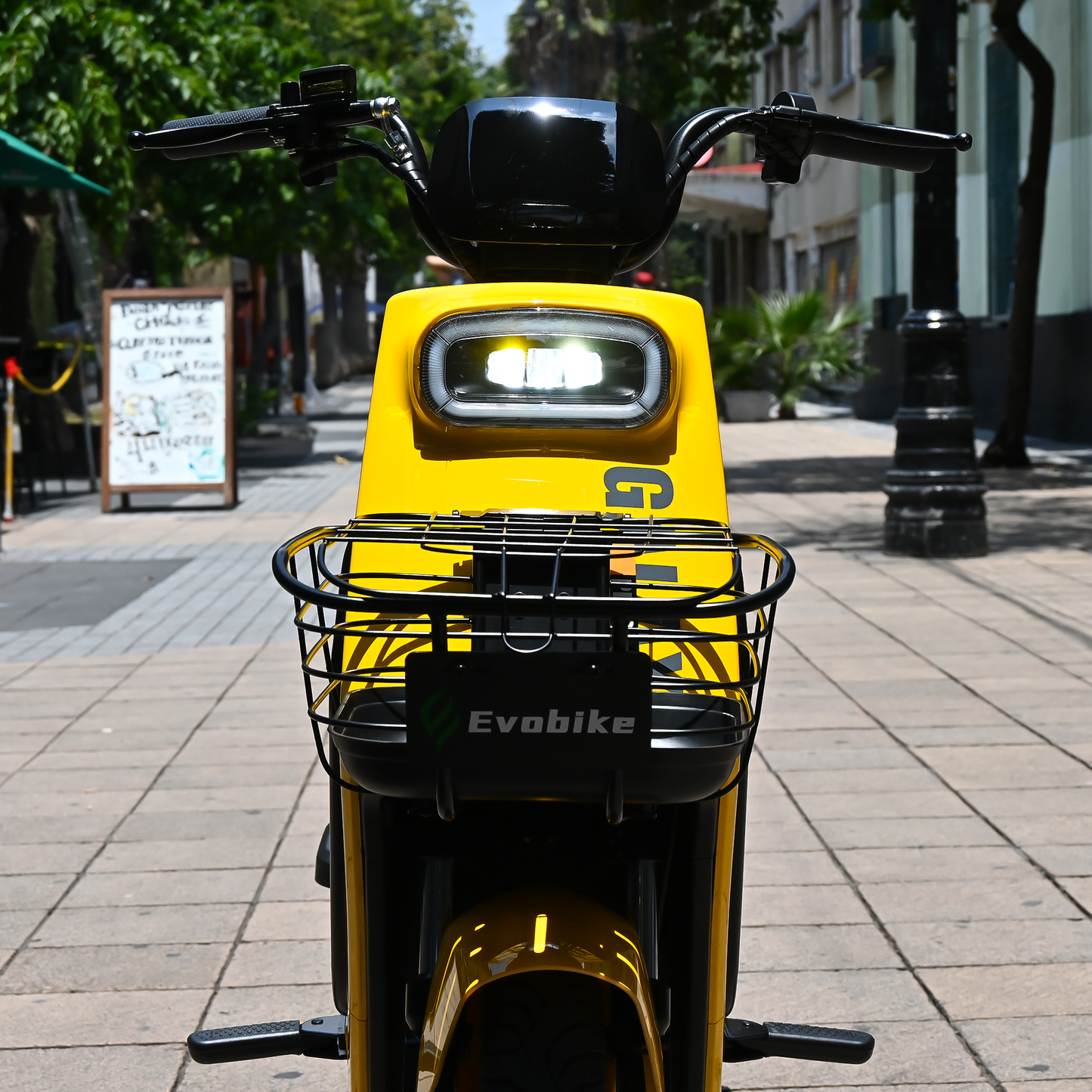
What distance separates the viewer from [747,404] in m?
26.3

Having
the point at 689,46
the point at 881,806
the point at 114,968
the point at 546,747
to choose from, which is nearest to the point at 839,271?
the point at 689,46

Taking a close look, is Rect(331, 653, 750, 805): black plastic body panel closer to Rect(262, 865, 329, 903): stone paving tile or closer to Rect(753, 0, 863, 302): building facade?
Rect(262, 865, 329, 903): stone paving tile

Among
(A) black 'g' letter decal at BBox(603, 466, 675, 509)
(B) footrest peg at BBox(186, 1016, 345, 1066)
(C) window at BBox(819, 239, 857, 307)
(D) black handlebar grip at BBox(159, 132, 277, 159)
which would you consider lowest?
(B) footrest peg at BBox(186, 1016, 345, 1066)

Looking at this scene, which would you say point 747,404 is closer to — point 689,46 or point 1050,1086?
point 689,46

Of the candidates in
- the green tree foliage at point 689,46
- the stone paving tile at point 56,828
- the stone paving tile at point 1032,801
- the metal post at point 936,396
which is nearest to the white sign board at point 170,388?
the green tree foliage at point 689,46

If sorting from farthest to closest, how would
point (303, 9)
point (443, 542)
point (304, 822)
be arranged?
point (303, 9)
point (304, 822)
point (443, 542)

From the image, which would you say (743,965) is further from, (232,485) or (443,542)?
(232,485)

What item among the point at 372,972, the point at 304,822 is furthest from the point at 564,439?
the point at 304,822

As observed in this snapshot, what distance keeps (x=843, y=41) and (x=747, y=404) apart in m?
9.28

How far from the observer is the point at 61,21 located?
15023 mm

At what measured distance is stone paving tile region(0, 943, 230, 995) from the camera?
12.0 ft

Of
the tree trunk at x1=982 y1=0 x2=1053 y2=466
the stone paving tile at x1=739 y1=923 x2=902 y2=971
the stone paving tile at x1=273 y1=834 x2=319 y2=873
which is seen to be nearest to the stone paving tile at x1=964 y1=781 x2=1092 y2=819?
the stone paving tile at x1=739 y1=923 x2=902 y2=971

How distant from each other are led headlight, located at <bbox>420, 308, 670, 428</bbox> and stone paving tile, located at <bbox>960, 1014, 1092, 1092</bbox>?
5.12ft

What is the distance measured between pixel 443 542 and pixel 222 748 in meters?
3.88
